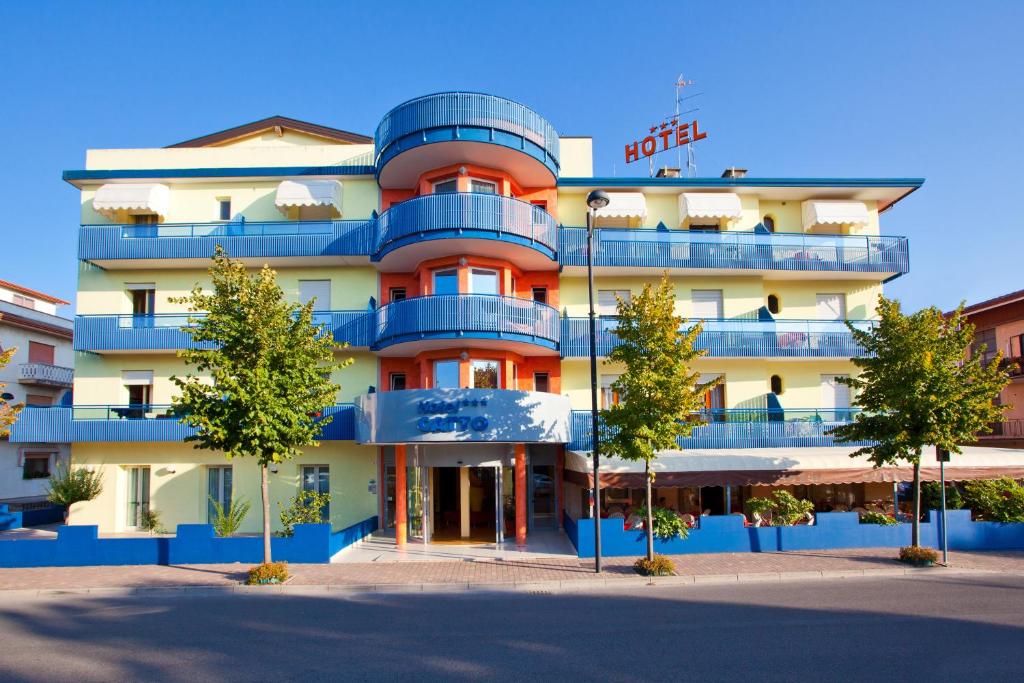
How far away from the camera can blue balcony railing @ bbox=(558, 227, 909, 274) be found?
23344mm

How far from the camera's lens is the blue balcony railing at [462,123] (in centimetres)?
2055

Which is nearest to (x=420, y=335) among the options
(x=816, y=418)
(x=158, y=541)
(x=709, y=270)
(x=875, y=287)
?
(x=158, y=541)

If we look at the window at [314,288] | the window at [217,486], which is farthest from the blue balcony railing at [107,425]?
the window at [314,288]

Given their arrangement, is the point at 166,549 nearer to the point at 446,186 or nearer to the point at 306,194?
the point at 306,194

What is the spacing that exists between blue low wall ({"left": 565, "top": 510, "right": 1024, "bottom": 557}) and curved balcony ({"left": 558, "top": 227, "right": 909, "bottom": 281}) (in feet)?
31.8

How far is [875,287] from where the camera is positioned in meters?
25.9

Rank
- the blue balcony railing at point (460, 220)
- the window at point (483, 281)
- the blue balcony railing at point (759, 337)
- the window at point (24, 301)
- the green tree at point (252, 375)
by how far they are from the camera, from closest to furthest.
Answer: the green tree at point (252, 375) → the blue balcony railing at point (460, 220) → the window at point (483, 281) → the blue balcony railing at point (759, 337) → the window at point (24, 301)

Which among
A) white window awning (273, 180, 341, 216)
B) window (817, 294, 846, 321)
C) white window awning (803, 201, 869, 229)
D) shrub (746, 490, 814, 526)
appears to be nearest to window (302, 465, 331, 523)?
white window awning (273, 180, 341, 216)

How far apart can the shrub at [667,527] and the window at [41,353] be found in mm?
33120

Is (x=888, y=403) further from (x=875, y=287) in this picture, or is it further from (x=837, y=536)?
(x=875, y=287)

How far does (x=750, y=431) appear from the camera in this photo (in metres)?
23.1

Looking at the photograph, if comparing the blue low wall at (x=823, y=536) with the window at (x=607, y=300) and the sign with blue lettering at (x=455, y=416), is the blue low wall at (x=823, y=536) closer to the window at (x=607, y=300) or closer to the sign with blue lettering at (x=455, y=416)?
the sign with blue lettering at (x=455, y=416)

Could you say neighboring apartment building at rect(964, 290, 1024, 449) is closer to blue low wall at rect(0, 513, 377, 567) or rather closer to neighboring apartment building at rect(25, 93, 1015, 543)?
neighboring apartment building at rect(25, 93, 1015, 543)

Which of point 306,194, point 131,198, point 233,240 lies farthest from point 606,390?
point 131,198
